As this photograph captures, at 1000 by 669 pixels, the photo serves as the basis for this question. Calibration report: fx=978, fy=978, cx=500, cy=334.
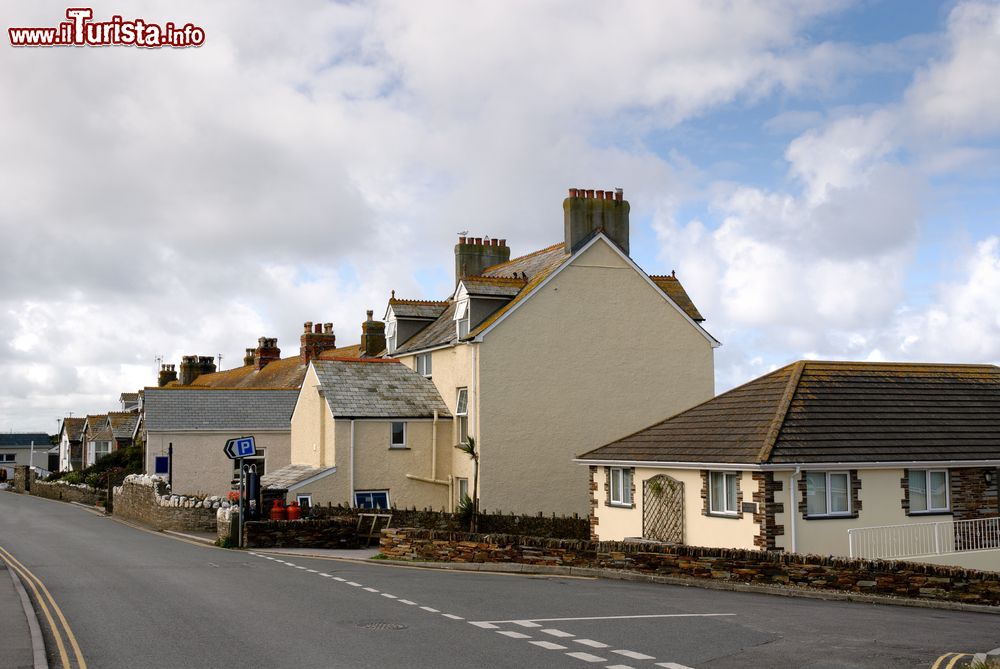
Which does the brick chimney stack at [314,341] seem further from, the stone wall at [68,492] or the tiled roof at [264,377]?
the stone wall at [68,492]

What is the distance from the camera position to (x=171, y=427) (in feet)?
164

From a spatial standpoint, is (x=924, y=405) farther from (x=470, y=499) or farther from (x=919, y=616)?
(x=470, y=499)

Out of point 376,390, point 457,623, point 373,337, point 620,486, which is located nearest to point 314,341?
point 373,337

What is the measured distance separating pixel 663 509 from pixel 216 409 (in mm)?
31142

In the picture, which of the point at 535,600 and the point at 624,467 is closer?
the point at 535,600

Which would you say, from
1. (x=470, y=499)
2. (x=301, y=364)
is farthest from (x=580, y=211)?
(x=301, y=364)

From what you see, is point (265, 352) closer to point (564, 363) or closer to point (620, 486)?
point (564, 363)

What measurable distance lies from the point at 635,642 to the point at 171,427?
40.9 meters

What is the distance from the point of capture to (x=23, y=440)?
138875 millimetres

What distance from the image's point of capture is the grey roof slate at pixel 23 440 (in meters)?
136

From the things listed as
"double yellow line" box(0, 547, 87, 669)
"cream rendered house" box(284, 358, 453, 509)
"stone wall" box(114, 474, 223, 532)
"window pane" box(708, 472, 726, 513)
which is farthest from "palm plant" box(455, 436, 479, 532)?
"double yellow line" box(0, 547, 87, 669)

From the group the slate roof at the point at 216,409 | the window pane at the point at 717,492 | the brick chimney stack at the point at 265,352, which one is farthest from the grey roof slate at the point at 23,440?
the window pane at the point at 717,492

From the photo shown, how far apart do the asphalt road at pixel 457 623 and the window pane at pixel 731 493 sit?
512 cm

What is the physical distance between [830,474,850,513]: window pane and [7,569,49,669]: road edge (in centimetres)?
1893
